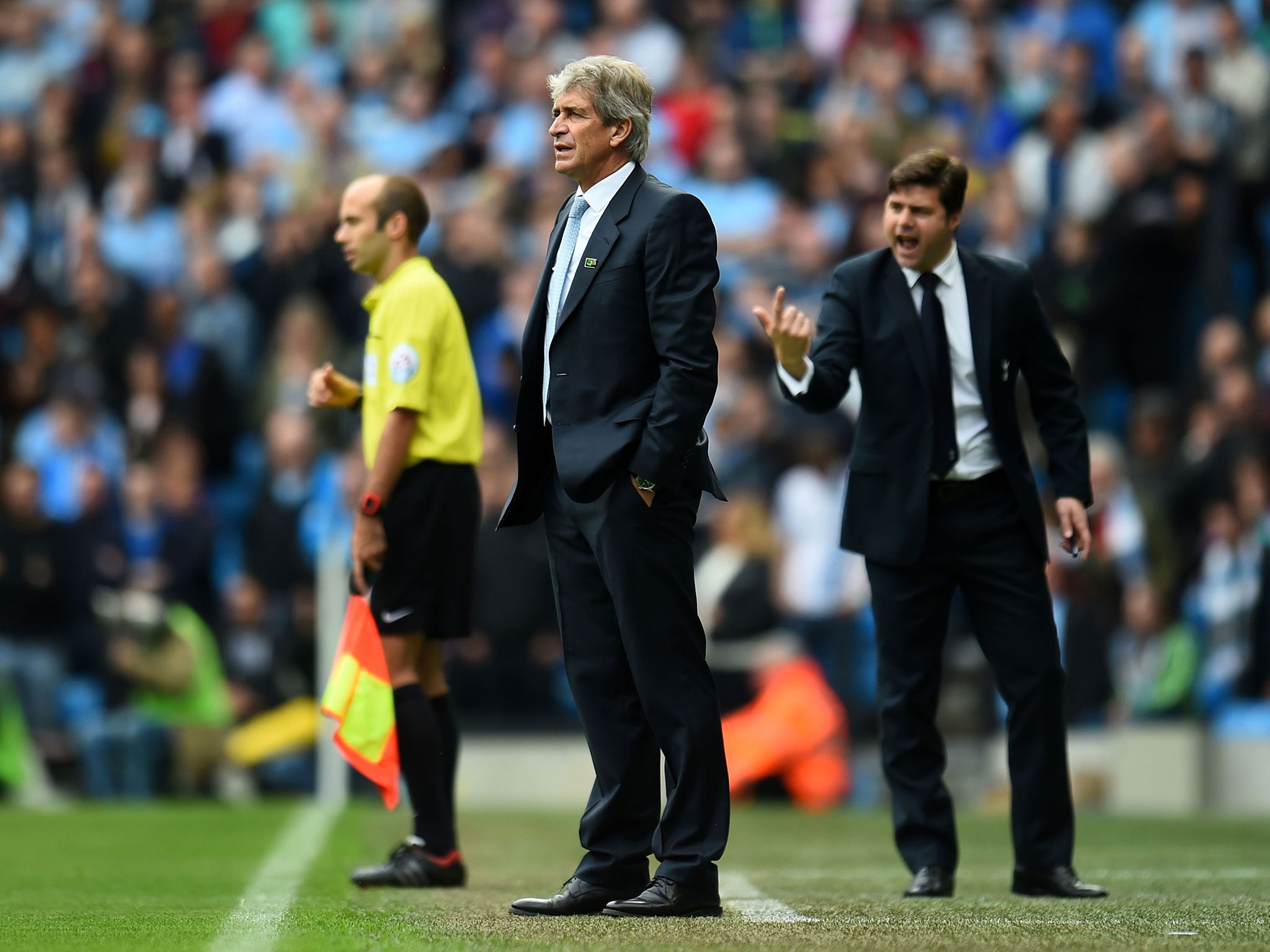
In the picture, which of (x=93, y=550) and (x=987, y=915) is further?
(x=93, y=550)

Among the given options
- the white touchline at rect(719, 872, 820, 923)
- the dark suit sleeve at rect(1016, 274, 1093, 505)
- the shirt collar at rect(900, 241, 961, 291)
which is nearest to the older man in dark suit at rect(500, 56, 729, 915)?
the white touchline at rect(719, 872, 820, 923)

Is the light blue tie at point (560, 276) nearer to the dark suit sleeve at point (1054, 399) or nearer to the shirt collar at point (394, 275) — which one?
the shirt collar at point (394, 275)

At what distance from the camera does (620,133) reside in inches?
203

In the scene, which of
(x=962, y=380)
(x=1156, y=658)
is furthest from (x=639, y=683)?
(x=1156, y=658)

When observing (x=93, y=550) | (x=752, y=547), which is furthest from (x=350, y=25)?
(x=752, y=547)

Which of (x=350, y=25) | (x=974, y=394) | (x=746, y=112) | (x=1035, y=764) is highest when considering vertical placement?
(x=350, y=25)

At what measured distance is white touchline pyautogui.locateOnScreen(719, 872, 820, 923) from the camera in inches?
197

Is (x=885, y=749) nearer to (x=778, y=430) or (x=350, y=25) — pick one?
(x=778, y=430)

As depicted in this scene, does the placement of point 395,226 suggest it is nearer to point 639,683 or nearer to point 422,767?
point 422,767

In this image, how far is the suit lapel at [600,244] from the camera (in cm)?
509

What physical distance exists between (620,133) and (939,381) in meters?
A: 1.42

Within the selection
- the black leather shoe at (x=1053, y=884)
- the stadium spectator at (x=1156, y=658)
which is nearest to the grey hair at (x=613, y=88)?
the black leather shoe at (x=1053, y=884)

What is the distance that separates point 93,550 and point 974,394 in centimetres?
862

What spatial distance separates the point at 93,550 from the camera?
43.6 feet
